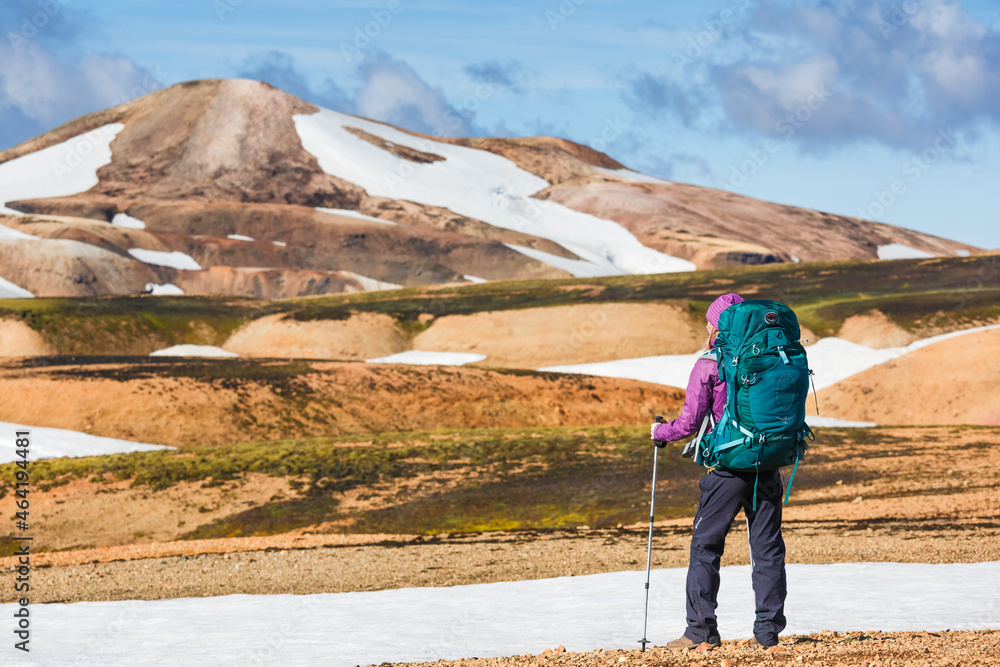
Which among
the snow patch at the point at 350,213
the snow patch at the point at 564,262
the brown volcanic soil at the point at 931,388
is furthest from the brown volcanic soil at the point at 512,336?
the snow patch at the point at 350,213

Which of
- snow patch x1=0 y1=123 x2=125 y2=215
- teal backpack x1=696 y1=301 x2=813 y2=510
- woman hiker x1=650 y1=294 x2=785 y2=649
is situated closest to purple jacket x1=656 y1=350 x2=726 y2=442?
woman hiker x1=650 y1=294 x2=785 y2=649

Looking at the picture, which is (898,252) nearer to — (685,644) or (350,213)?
(350,213)

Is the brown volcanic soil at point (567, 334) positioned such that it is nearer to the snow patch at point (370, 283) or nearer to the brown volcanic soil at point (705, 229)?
the snow patch at point (370, 283)

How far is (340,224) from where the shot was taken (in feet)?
510

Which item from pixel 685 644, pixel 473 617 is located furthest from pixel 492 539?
pixel 685 644

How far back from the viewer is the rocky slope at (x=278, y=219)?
124312 mm

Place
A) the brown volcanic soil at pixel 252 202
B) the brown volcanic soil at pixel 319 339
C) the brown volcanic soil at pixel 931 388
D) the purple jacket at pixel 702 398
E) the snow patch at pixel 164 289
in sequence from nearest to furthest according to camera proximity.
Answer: the purple jacket at pixel 702 398 → the brown volcanic soil at pixel 931 388 → the brown volcanic soil at pixel 319 339 → the snow patch at pixel 164 289 → the brown volcanic soil at pixel 252 202

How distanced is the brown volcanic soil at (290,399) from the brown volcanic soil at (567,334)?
15.1 metres

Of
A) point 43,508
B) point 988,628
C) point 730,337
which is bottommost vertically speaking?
point 43,508

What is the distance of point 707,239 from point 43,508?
514 feet

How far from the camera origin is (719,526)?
9039mm

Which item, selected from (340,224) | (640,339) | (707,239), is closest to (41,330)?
(640,339)

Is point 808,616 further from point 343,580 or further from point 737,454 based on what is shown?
point 343,580

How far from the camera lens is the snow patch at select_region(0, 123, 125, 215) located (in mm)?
164750
